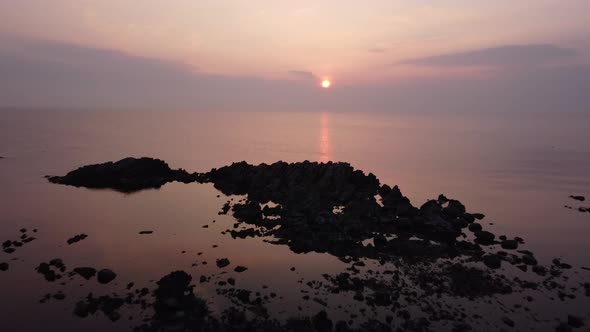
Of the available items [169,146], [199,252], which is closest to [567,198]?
[199,252]

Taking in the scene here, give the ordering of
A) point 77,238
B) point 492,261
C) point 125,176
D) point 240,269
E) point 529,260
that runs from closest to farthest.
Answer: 1. point 240,269
2. point 492,261
3. point 529,260
4. point 77,238
5. point 125,176

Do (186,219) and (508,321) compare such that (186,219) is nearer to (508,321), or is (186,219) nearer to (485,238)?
(485,238)

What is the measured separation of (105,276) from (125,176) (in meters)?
44.7

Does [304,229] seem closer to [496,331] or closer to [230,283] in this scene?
[230,283]

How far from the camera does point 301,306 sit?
26062 mm

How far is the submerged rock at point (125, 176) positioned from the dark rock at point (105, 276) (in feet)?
122

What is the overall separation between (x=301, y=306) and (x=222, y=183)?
147 ft

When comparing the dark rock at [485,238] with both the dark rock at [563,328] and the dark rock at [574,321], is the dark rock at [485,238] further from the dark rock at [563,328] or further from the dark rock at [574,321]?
the dark rock at [563,328]

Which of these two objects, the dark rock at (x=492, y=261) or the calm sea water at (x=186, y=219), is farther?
the dark rock at (x=492, y=261)

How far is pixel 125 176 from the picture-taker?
2753 inches

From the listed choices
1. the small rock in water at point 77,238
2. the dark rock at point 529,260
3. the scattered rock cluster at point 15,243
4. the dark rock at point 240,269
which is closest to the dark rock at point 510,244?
the dark rock at point 529,260

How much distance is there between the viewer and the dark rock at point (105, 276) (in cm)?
2953

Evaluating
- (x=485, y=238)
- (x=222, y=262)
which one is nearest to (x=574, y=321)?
(x=485, y=238)

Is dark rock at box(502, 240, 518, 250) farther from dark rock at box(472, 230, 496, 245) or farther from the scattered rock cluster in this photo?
the scattered rock cluster
